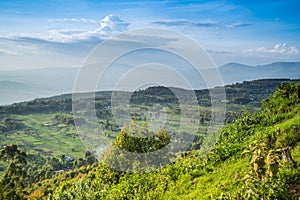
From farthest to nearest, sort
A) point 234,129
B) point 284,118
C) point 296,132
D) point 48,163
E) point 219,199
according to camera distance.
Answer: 1. point 48,163
2. point 234,129
3. point 284,118
4. point 296,132
5. point 219,199

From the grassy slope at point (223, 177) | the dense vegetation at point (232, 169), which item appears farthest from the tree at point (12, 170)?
the grassy slope at point (223, 177)

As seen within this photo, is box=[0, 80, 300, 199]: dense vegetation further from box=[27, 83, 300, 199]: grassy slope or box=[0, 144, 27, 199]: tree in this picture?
box=[0, 144, 27, 199]: tree

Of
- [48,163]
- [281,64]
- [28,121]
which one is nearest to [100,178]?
[48,163]

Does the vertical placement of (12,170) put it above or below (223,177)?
below

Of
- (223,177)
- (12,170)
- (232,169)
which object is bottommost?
(12,170)

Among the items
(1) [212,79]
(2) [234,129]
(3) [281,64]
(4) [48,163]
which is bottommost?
(4) [48,163]

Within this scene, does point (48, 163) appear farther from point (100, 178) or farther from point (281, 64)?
point (281, 64)

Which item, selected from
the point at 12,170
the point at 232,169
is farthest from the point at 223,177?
the point at 12,170

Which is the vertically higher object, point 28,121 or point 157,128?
point 157,128

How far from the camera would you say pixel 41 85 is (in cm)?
19025

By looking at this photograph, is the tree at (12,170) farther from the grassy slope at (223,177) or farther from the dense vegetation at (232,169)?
the grassy slope at (223,177)

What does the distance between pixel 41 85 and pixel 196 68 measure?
637ft

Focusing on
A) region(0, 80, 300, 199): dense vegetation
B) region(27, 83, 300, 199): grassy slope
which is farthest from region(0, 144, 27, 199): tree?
region(27, 83, 300, 199): grassy slope

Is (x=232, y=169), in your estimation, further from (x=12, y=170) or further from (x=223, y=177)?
(x=12, y=170)
